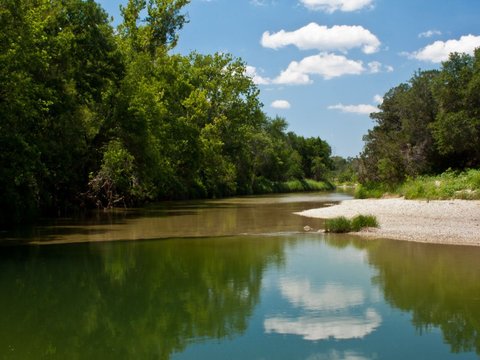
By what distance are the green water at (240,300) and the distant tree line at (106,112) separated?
680 centimetres

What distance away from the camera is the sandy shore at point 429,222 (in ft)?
60.5

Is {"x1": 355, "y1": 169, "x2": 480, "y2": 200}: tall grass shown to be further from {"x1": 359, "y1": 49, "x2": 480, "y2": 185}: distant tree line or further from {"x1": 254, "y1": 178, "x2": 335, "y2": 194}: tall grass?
{"x1": 254, "y1": 178, "x2": 335, "y2": 194}: tall grass

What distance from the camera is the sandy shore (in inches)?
726

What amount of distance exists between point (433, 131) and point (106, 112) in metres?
23.4

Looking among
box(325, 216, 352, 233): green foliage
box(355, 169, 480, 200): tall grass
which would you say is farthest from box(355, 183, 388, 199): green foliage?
box(325, 216, 352, 233): green foliage

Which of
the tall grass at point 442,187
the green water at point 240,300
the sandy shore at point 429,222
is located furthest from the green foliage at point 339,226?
the tall grass at point 442,187

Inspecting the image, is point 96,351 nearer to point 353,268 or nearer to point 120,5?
point 353,268

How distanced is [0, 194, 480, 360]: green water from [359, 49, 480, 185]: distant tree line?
21.7 metres

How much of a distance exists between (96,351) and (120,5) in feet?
138

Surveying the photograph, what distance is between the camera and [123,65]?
30.9 metres

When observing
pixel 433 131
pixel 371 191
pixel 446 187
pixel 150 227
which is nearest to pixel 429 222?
pixel 446 187

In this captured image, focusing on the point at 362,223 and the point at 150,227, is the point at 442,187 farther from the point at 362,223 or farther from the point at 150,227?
the point at 150,227

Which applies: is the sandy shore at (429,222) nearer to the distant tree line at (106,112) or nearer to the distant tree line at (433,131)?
the distant tree line at (433,131)

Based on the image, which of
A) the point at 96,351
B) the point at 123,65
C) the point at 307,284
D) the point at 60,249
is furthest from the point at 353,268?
the point at 123,65
